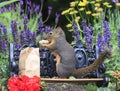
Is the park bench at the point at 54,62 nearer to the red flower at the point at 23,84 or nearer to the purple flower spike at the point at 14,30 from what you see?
the red flower at the point at 23,84

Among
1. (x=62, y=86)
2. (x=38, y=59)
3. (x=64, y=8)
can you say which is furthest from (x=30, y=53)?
(x=64, y=8)

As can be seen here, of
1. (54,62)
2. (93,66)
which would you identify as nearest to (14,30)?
(54,62)

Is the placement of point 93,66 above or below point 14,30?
below

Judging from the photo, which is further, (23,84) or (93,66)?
(93,66)

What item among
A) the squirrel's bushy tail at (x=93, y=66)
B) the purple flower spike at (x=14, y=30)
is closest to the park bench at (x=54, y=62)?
the squirrel's bushy tail at (x=93, y=66)

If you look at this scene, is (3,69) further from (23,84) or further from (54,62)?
(23,84)

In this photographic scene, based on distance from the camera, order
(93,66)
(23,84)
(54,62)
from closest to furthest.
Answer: (23,84)
(93,66)
(54,62)

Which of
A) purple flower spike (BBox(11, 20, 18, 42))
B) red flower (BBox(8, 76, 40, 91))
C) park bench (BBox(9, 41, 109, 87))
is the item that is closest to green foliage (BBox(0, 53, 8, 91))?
park bench (BBox(9, 41, 109, 87))

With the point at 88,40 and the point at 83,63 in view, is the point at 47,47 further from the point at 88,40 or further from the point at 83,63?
the point at 88,40

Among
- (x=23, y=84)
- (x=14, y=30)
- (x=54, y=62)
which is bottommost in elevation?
(x=23, y=84)

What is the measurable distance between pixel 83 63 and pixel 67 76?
0.30 meters

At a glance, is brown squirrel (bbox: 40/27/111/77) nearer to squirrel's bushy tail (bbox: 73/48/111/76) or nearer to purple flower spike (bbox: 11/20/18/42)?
squirrel's bushy tail (bbox: 73/48/111/76)

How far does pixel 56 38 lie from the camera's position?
6727 millimetres

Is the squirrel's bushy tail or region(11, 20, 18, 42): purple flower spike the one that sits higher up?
region(11, 20, 18, 42): purple flower spike
